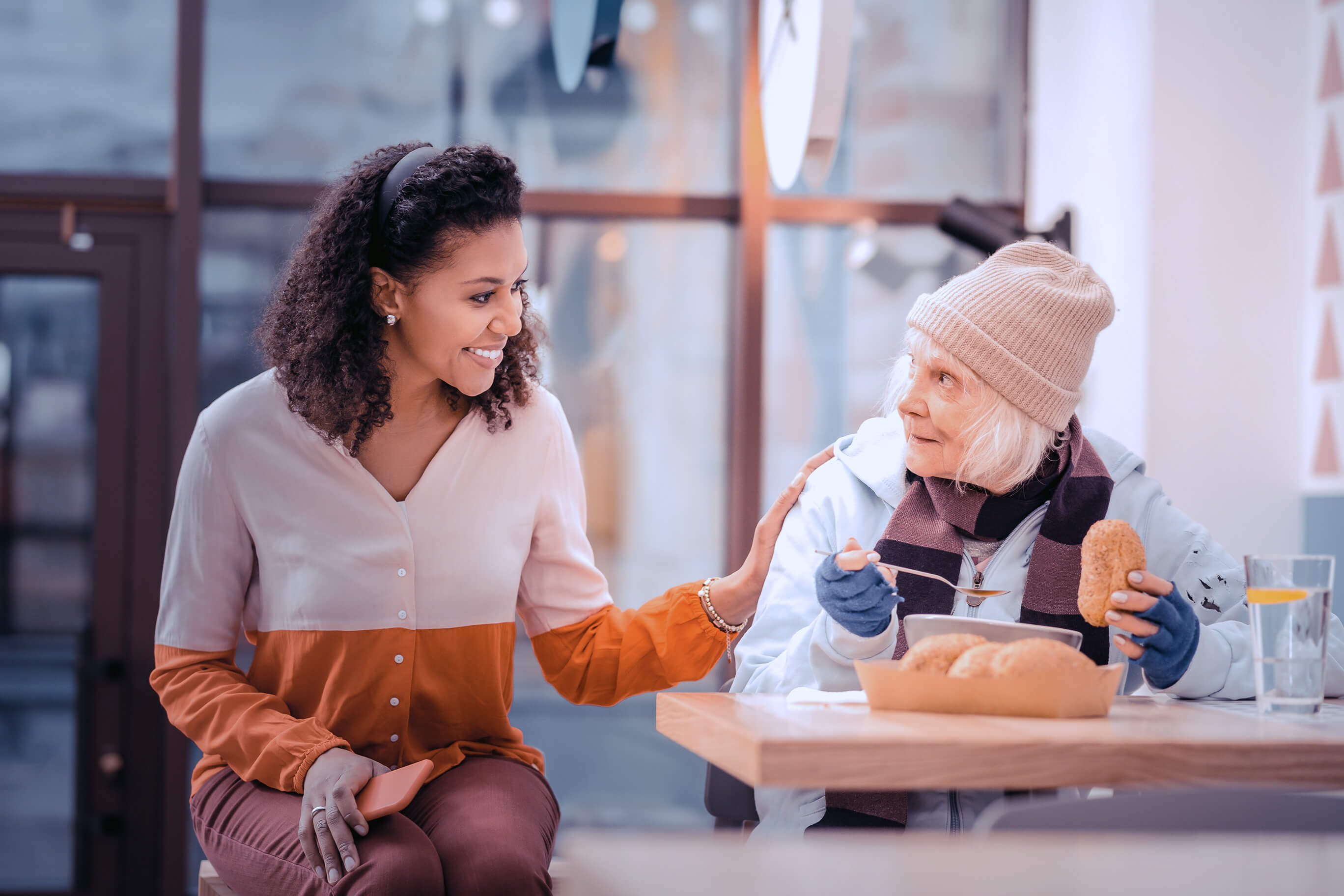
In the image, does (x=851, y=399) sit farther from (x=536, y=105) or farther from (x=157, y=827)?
(x=157, y=827)

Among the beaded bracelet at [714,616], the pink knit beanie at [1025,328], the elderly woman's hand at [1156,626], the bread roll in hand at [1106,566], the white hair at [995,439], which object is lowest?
the beaded bracelet at [714,616]

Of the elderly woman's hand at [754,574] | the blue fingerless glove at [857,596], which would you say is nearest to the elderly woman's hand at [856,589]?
the blue fingerless glove at [857,596]

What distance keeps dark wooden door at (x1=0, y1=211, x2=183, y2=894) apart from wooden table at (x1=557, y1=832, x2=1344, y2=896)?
2.69 m

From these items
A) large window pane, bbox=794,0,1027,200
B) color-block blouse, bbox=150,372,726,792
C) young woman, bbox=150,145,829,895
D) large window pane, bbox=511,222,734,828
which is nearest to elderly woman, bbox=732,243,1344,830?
young woman, bbox=150,145,829,895

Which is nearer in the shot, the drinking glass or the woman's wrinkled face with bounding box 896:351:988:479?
the drinking glass

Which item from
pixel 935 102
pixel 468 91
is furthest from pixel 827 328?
pixel 468 91

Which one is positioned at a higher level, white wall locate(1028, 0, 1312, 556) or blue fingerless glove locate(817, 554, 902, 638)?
white wall locate(1028, 0, 1312, 556)

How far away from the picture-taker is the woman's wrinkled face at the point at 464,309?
1.64 metres

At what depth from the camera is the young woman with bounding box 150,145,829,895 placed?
1598 mm

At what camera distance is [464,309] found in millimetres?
1641

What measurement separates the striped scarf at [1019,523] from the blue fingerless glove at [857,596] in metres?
0.24

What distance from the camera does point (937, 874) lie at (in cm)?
68

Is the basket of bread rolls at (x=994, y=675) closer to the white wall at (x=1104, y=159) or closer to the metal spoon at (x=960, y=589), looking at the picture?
the metal spoon at (x=960, y=589)

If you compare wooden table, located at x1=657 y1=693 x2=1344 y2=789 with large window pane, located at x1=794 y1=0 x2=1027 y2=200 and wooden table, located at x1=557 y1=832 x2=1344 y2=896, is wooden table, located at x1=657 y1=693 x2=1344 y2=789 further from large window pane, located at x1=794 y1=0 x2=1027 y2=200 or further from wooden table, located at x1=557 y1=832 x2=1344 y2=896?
large window pane, located at x1=794 y1=0 x2=1027 y2=200
